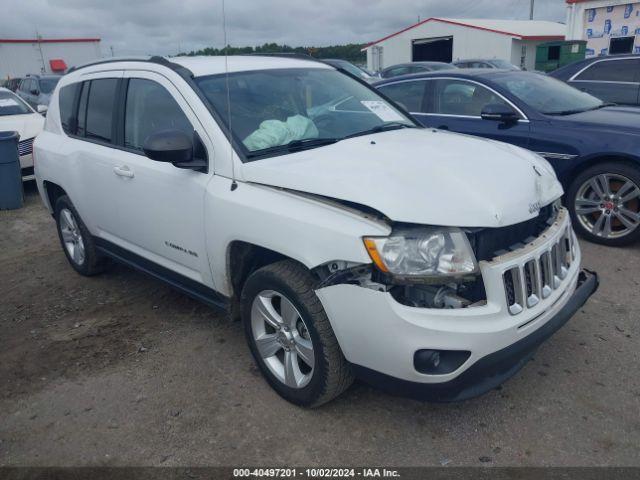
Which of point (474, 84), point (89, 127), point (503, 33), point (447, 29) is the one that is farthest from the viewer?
point (447, 29)

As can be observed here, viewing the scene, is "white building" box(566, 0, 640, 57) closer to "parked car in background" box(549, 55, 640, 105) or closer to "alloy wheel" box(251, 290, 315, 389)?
"parked car in background" box(549, 55, 640, 105)

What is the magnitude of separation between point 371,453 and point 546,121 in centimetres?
398

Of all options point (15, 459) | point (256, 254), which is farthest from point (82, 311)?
point (256, 254)

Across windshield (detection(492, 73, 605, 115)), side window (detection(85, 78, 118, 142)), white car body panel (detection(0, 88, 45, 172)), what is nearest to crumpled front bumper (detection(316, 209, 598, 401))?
side window (detection(85, 78, 118, 142))

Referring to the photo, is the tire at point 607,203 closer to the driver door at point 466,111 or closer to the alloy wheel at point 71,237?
the driver door at point 466,111

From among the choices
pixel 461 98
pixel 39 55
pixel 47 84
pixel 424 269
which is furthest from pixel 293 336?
pixel 39 55

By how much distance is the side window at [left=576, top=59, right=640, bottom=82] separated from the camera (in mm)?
7773

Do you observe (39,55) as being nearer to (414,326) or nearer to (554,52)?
(554,52)

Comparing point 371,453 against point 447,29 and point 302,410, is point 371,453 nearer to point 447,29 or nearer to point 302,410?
point 302,410

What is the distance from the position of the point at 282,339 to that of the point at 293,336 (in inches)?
3.8

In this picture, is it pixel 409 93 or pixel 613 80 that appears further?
pixel 613 80

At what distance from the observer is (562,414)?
2.77 meters

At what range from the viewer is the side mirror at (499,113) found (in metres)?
5.32

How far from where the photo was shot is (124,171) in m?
3.68
